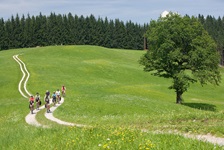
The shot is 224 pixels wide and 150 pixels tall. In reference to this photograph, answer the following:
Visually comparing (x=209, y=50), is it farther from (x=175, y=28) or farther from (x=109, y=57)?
(x=109, y=57)

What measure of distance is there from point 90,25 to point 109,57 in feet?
198

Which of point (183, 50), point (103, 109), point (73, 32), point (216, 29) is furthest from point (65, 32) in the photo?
point (103, 109)

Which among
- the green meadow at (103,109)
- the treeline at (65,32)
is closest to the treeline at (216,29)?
the treeline at (65,32)

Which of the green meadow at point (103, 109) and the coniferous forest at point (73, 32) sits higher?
the coniferous forest at point (73, 32)

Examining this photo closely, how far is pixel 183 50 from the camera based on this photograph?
172 feet

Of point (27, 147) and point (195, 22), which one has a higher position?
point (195, 22)

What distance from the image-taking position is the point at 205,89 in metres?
78.9

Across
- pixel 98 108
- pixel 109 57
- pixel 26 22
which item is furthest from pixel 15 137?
pixel 26 22

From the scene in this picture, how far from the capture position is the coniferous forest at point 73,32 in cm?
16062

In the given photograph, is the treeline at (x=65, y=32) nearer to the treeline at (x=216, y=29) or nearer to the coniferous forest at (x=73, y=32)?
the coniferous forest at (x=73, y=32)

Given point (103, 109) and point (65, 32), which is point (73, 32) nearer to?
point (65, 32)

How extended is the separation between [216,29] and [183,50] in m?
139

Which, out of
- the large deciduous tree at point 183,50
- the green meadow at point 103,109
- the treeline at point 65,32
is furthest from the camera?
the treeline at point 65,32

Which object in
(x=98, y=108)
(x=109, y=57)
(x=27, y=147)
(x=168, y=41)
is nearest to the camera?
(x=27, y=147)
